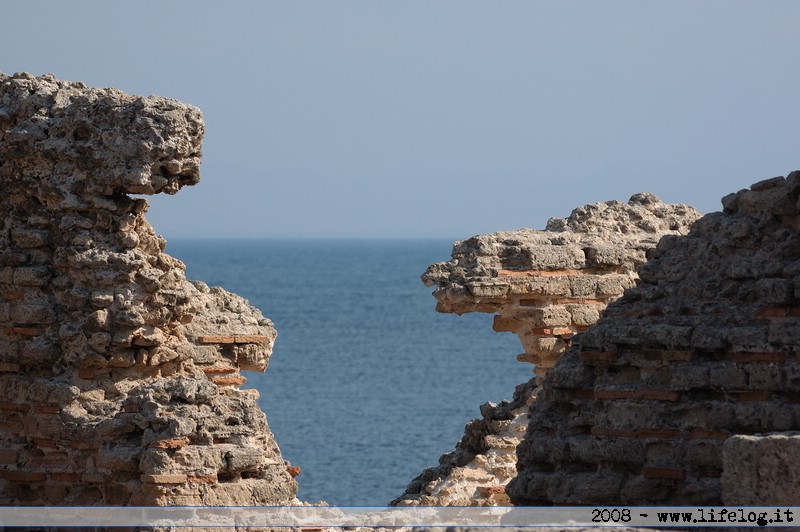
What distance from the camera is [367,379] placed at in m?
44.5

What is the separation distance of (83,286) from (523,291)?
13.6ft

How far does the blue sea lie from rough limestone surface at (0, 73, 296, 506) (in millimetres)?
12609

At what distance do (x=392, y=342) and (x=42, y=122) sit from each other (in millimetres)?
48023

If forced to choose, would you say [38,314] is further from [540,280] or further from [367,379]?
[367,379]

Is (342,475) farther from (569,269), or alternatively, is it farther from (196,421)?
(196,421)

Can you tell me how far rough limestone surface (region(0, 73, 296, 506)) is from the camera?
9695 millimetres

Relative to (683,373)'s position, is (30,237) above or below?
above

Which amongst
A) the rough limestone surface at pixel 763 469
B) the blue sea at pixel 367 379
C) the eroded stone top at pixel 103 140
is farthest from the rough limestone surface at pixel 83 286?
the blue sea at pixel 367 379

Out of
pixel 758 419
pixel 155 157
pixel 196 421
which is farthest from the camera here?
pixel 155 157

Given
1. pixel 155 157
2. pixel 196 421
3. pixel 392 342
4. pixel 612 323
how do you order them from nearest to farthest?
pixel 612 323 → pixel 196 421 → pixel 155 157 → pixel 392 342

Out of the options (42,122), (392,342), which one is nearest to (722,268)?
(42,122)

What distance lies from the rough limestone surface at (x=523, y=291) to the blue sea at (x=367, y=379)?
952cm

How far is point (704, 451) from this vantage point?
7695mm

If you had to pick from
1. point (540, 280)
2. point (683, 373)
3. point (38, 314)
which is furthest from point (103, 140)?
point (540, 280)
